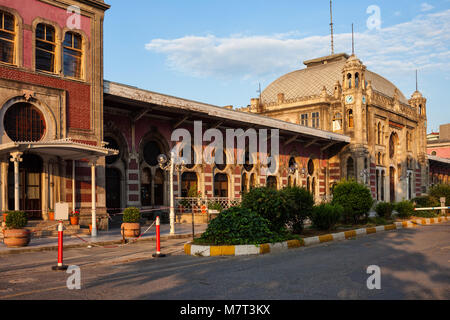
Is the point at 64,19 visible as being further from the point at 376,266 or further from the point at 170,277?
the point at 376,266

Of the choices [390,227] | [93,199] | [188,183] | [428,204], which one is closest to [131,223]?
[93,199]

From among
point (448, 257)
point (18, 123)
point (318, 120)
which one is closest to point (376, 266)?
point (448, 257)

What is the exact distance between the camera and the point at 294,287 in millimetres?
7234

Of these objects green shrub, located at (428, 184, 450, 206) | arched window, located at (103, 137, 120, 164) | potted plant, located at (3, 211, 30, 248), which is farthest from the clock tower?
potted plant, located at (3, 211, 30, 248)

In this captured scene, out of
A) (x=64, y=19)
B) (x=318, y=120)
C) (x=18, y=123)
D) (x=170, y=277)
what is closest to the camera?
(x=170, y=277)

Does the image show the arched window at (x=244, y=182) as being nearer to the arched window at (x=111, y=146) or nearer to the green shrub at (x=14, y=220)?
the arched window at (x=111, y=146)

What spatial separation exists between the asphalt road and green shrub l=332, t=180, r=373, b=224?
20.4 feet

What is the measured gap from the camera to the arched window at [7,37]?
15.8 m

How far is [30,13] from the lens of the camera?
16594 mm

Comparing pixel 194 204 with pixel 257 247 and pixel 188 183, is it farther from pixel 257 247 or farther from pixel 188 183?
pixel 257 247

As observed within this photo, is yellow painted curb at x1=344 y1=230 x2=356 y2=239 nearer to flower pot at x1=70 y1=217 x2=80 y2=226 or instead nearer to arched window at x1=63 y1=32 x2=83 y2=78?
flower pot at x1=70 y1=217 x2=80 y2=226

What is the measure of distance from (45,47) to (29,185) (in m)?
5.57

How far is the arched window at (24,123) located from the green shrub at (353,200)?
42.1ft
